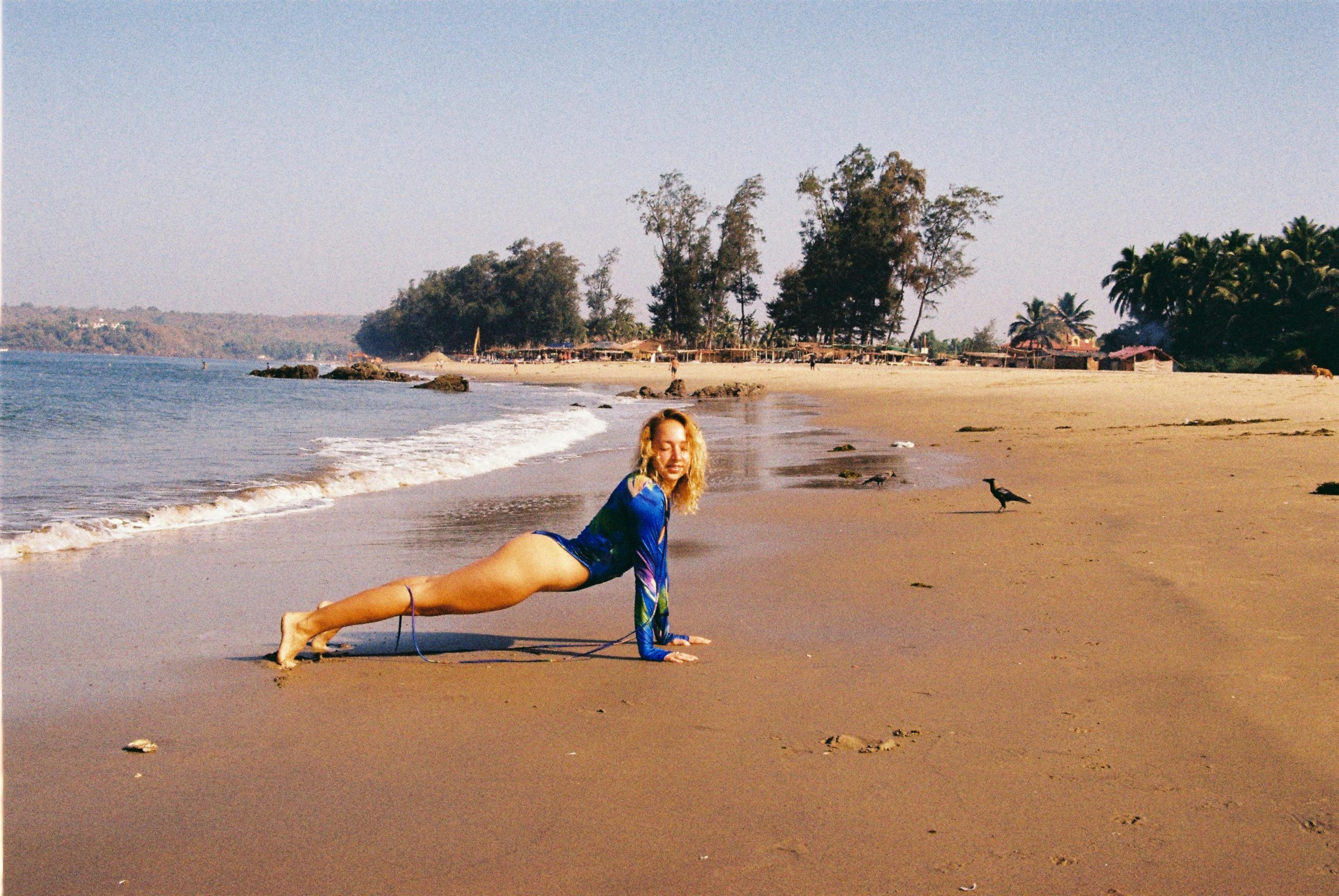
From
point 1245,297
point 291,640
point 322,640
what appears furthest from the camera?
point 1245,297

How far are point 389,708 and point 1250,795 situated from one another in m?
2.95

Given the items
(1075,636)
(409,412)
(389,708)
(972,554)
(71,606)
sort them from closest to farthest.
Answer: (389,708) → (1075,636) → (71,606) → (972,554) → (409,412)

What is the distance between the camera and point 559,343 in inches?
4641

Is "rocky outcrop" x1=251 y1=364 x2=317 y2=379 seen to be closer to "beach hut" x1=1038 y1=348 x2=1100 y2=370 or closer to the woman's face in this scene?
"beach hut" x1=1038 y1=348 x2=1100 y2=370

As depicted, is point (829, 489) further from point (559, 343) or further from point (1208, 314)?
point (559, 343)

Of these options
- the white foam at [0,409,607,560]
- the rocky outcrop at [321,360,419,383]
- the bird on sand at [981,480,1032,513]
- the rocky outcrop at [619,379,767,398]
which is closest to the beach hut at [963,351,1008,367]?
the rocky outcrop at [619,379,767,398]

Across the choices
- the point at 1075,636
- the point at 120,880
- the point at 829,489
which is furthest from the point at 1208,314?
the point at 120,880

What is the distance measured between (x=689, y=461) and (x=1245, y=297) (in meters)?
59.4

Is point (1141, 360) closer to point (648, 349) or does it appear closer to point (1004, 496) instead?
point (648, 349)

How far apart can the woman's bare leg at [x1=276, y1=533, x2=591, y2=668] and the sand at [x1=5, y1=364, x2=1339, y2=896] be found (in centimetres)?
21

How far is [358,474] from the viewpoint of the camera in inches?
481

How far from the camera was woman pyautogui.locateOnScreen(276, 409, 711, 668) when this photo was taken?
4.46 meters

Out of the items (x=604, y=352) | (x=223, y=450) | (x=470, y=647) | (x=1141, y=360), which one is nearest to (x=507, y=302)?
(x=604, y=352)

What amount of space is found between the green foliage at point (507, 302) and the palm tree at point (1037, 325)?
49252mm
